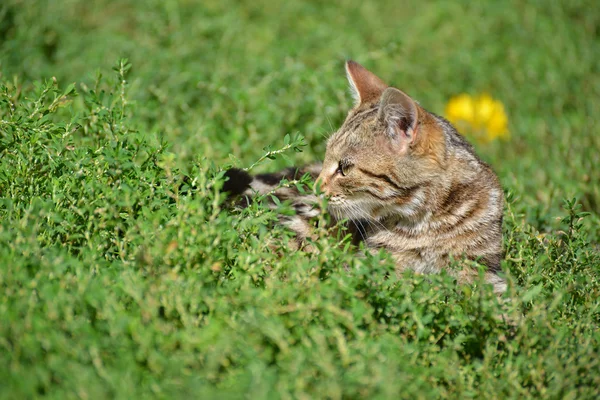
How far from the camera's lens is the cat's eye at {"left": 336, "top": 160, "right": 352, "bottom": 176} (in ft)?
11.7

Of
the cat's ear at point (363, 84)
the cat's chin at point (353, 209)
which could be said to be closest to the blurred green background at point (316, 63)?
the cat's ear at point (363, 84)

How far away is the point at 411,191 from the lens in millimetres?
3459

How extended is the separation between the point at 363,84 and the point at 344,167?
624 millimetres

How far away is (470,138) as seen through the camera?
5.56m

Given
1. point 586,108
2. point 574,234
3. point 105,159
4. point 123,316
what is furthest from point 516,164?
point 123,316

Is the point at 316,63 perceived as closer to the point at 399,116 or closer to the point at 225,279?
the point at 399,116

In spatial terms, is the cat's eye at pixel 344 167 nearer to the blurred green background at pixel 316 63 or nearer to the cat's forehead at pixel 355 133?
the cat's forehead at pixel 355 133

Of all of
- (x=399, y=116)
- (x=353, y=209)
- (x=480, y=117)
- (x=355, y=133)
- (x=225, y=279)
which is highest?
(x=399, y=116)

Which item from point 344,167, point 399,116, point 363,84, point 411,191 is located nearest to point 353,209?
point 344,167

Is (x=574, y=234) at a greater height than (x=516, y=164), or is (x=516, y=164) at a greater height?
(x=574, y=234)

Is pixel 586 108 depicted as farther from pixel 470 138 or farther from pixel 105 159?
pixel 105 159

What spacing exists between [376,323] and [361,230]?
1.04 meters

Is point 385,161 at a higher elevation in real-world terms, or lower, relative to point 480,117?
higher

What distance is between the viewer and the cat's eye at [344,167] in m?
3.58
